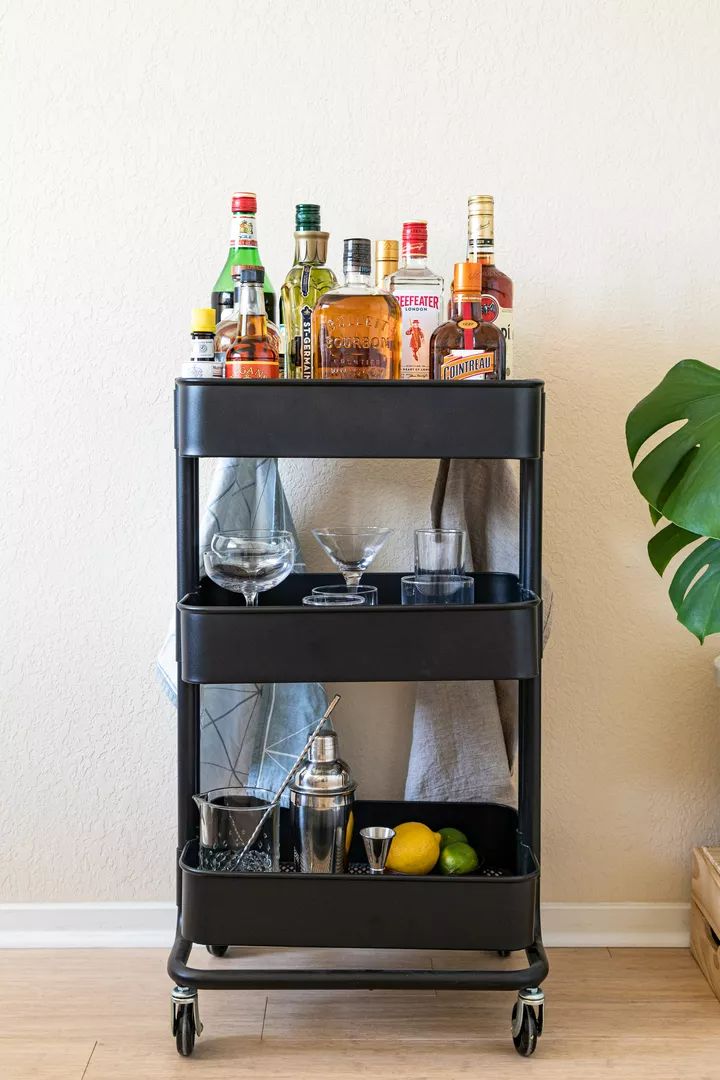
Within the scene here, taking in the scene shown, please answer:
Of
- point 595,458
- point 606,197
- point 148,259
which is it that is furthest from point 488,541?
point 148,259

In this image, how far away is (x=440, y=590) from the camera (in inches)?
58.9

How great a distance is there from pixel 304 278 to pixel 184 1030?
1020mm

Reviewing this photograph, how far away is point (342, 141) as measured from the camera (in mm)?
1680

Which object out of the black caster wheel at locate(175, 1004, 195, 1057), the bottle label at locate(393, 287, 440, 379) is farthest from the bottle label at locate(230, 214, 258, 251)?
the black caster wheel at locate(175, 1004, 195, 1057)

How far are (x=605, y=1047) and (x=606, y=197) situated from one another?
1.24 metres

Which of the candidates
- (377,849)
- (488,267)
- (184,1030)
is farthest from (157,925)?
(488,267)

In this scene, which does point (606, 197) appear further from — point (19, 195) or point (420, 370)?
point (19, 195)

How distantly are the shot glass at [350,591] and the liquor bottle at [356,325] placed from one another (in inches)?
12.5

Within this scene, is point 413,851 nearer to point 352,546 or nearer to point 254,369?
point 352,546

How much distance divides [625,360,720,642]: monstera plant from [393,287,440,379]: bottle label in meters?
0.29

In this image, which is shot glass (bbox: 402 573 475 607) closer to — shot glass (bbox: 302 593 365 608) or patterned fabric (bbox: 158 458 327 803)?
shot glass (bbox: 302 593 365 608)

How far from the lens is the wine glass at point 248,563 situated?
1.46 metres

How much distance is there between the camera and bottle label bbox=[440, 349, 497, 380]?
4.53 feet

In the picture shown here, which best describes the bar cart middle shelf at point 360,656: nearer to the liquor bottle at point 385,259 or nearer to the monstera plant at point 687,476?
the monstera plant at point 687,476
